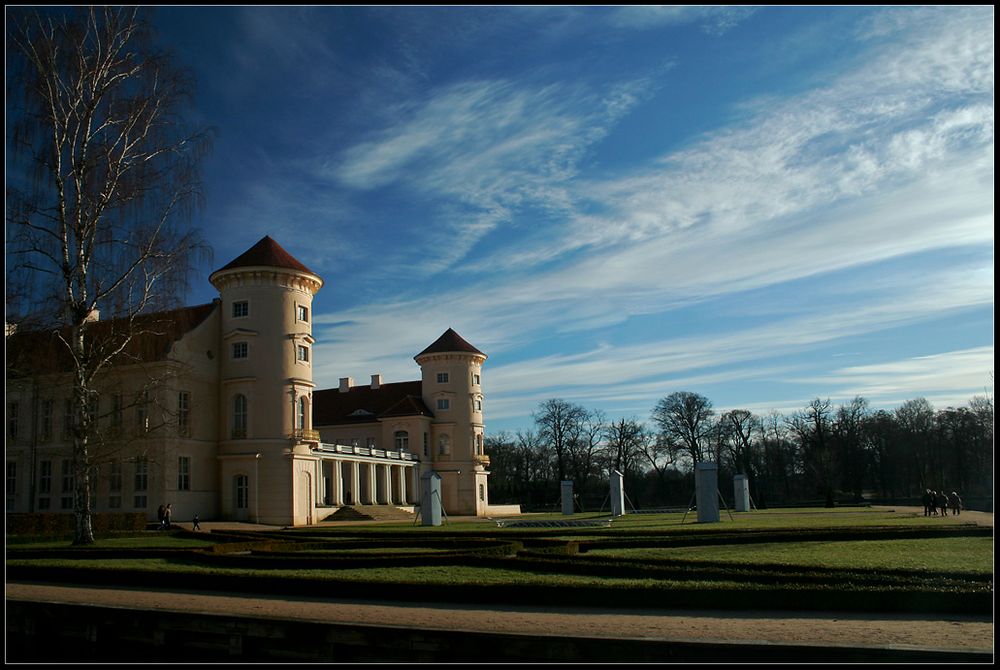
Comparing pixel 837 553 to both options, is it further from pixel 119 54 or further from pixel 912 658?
pixel 119 54

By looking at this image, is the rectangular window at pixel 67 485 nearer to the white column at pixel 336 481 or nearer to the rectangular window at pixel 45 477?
the rectangular window at pixel 45 477

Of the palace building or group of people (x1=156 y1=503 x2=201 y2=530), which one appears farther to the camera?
the palace building

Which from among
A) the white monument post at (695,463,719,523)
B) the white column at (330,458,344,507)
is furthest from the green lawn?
the white column at (330,458,344,507)

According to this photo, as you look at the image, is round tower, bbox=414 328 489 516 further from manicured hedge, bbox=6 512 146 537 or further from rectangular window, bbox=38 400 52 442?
manicured hedge, bbox=6 512 146 537

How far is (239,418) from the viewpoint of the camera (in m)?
44.2

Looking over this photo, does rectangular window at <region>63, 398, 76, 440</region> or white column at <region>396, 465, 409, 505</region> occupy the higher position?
rectangular window at <region>63, 398, 76, 440</region>

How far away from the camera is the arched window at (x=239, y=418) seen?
43.9 meters

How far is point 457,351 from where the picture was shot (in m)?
67.9

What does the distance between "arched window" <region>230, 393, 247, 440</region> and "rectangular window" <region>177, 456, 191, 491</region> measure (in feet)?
10.1

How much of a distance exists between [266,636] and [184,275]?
710 inches

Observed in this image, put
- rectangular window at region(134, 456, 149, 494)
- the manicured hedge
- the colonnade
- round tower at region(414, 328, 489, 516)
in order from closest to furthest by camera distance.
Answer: the manicured hedge < rectangular window at region(134, 456, 149, 494) < the colonnade < round tower at region(414, 328, 489, 516)

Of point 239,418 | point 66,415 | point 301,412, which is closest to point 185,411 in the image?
point 239,418

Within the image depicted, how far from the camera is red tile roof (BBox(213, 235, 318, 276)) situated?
4422 centimetres

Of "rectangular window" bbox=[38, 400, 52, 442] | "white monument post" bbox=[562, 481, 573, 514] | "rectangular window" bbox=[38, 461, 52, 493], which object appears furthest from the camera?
"white monument post" bbox=[562, 481, 573, 514]
